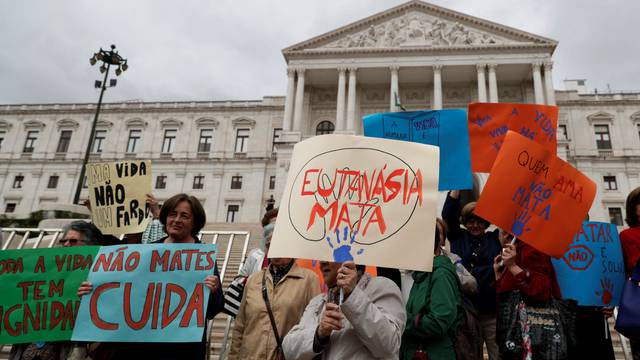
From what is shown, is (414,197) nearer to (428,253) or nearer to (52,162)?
(428,253)

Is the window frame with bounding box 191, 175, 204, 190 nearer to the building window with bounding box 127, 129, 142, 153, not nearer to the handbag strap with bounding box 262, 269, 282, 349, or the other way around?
the building window with bounding box 127, 129, 142, 153

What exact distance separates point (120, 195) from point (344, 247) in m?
3.65

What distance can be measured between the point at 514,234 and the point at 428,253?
136cm

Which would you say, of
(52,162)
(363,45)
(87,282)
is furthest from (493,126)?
(52,162)

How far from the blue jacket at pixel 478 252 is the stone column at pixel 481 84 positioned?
100 ft

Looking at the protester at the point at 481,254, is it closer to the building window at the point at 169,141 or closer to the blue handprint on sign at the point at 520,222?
the blue handprint on sign at the point at 520,222

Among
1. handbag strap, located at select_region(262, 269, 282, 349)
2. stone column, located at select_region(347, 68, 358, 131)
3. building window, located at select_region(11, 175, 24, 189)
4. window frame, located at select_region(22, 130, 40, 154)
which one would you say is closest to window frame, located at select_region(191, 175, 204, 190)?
stone column, located at select_region(347, 68, 358, 131)

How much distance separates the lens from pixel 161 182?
4022 cm

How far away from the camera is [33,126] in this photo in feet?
147

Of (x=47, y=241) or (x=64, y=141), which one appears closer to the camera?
(x=47, y=241)

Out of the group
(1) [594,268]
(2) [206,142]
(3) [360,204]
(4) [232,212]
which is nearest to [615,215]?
(4) [232,212]

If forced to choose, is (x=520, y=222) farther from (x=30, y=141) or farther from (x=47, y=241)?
(x=30, y=141)

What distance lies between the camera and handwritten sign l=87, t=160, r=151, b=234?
17.1ft

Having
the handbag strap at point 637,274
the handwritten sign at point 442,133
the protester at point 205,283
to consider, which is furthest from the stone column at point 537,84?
the protester at point 205,283
